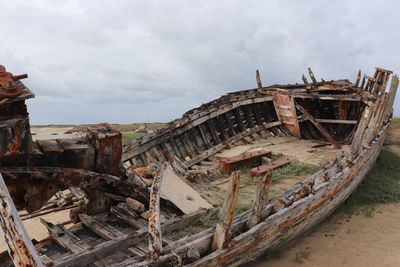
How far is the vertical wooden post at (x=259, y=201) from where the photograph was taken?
16.0 feet

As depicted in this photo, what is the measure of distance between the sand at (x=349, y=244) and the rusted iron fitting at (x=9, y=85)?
4.20m

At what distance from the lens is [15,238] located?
10.3ft

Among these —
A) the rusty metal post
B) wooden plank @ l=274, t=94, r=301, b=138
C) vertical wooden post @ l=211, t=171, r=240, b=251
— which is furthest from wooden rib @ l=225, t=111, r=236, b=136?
the rusty metal post

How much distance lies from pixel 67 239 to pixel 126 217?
0.98 metres

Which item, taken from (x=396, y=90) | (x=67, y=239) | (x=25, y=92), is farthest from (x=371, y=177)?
(x=25, y=92)

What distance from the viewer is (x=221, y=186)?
→ 8258 mm

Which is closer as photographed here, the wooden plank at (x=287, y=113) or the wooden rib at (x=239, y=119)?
the wooden rib at (x=239, y=119)

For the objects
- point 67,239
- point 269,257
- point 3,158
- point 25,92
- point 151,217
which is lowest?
point 269,257

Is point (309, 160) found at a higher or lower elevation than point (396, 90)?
lower

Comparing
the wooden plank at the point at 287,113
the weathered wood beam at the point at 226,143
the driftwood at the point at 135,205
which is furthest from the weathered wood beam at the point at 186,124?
the driftwood at the point at 135,205

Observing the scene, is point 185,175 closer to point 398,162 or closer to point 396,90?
point 398,162

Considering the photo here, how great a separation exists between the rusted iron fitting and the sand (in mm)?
4198

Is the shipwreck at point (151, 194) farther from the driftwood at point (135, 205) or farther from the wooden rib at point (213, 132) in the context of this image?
the wooden rib at point (213, 132)

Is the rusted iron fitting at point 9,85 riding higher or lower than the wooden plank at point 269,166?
higher
